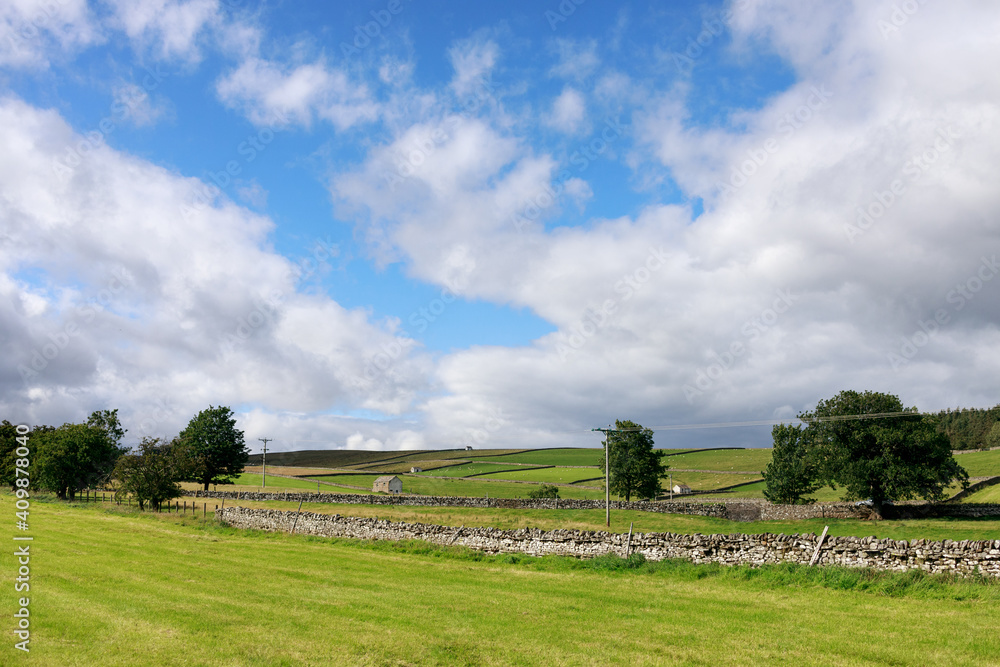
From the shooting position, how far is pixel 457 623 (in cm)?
1417

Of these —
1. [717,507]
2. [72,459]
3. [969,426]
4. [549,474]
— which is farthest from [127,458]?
[969,426]

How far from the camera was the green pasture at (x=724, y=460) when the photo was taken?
440ft

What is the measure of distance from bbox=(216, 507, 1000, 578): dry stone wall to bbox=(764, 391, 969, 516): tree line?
32325 millimetres

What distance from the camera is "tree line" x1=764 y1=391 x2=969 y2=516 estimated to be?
5125cm

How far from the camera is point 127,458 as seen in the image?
54188 millimetres

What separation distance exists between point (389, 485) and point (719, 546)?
3482 inches

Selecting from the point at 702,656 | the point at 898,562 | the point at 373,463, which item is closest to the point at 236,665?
the point at 702,656

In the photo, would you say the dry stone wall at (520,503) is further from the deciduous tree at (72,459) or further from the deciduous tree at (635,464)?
the deciduous tree at (72,459)

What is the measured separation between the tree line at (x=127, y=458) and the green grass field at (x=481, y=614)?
1228 inches

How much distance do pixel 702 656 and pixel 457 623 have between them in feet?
17.6

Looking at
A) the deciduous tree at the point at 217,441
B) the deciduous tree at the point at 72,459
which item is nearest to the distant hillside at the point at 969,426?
the deciduous tree at the point at 217,441

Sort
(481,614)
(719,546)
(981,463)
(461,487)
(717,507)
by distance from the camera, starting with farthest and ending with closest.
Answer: (461,487)
(981,463)
(717,507)
(719,546)
(481,614)

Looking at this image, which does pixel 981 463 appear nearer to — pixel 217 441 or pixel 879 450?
pixel 879 450

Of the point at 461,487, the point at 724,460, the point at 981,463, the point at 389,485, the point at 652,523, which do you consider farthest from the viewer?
the point at 724,460
